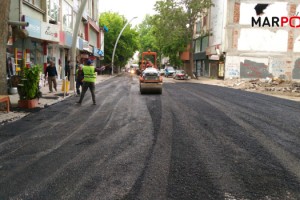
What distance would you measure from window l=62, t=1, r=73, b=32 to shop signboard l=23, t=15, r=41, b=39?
9324mm

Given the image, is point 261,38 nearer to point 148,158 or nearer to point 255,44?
point 255,44

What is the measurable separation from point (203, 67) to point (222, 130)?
145ft

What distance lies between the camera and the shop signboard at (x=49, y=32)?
64.4 feet

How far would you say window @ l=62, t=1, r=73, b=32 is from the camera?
1094 inches

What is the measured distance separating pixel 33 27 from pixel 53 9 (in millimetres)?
7197

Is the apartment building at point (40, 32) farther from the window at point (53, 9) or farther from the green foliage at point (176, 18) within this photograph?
the green foliage at point (176, 18)

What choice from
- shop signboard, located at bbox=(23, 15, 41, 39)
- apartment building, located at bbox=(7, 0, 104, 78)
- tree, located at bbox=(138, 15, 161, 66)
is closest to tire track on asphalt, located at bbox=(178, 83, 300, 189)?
apartment building, located at bbox=(7, 0, 104, 78)

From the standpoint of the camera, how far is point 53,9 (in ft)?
79.9

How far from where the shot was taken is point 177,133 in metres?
7.56

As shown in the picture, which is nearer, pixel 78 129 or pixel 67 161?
pixel 67 161

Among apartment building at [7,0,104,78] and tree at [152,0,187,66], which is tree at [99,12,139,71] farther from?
apartment building at [7,0,104,78]

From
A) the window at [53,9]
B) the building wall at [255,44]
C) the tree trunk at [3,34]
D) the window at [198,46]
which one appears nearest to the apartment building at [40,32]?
the window at [53,9]

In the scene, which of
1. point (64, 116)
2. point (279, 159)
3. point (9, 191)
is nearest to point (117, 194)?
point (9, 191)

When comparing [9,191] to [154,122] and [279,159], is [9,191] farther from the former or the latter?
[154,122]
